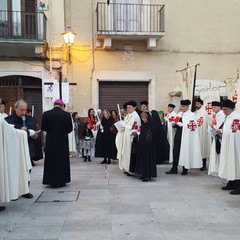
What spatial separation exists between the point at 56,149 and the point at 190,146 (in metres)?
3.44

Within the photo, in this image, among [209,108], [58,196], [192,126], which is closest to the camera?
[58,196]

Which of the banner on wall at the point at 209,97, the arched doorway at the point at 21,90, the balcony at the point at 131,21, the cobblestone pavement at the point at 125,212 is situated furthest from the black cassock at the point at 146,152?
the arched doorway at the point at 21,90

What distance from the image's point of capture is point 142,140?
778cm

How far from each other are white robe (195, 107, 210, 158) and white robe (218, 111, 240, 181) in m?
2.90

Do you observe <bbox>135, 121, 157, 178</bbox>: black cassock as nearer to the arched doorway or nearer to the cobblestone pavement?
the cobblestone pavement

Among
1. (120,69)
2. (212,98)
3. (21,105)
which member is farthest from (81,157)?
(21,105)

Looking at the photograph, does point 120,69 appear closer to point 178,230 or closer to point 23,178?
point 23,178

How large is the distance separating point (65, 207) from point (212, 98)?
6.41 m

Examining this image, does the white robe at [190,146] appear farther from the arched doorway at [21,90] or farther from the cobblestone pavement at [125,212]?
the arched doorway at [21,90]

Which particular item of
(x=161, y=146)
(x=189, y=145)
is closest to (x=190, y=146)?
(x=189, y=145)

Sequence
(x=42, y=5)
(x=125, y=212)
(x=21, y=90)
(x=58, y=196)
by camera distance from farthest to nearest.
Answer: (x=21, y=90), (x=42, y=5), (x=58, y=196), (x=125, y=212)

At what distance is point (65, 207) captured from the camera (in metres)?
5.69

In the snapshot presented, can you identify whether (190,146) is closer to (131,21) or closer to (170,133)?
(170,133)

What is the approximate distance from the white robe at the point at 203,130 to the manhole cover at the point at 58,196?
174 inches
